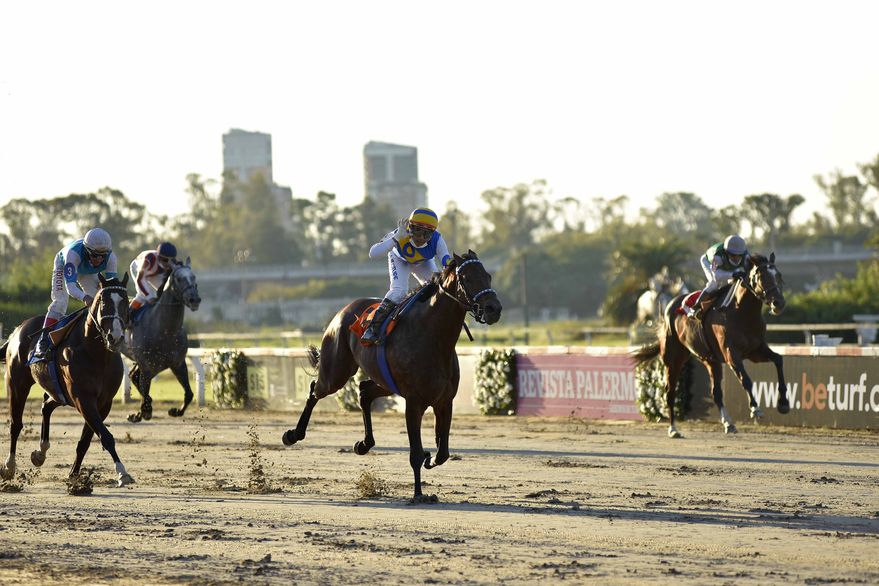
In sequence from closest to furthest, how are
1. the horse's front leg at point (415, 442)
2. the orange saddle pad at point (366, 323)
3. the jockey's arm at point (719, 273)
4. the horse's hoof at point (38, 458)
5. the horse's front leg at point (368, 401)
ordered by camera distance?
the horse's front leg at point (415, 442) < the orange saddle pad at point (366, 323) < the horse's front leg at point (368, 401) < the horse's hoof at point (38, 458) < the jockey's arm at point (719, 273)

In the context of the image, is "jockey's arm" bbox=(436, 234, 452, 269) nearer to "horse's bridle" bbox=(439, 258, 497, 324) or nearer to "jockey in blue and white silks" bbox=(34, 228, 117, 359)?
"horse's bridle" bbox=(439, 258, 497, 324)

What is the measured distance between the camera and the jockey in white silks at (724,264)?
18125 mm

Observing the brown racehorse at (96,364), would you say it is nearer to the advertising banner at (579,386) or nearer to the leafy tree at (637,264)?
the advertising banner at (579,386)

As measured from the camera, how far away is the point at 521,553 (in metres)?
8.49

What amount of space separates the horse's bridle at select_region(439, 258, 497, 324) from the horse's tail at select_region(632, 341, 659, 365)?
8.81 metres

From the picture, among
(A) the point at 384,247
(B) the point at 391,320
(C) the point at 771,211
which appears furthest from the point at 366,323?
(C) the point at 771,211

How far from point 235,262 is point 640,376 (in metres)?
142

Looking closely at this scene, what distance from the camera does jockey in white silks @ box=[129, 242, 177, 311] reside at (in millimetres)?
15570

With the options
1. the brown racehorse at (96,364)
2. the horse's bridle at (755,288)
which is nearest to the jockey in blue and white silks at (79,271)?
the brown racehorse at (96,364)

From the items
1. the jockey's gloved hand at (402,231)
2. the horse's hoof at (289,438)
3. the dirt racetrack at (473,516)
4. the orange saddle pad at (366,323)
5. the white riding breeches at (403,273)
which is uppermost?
the jockey's gloved hand at (402,231)

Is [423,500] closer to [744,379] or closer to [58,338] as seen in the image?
[58,338]

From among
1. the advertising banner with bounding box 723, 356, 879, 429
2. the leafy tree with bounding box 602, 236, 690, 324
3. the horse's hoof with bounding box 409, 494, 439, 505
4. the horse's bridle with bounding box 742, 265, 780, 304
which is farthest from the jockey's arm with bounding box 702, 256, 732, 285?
the leafy tree with bounding box 602, 236, 690, 324

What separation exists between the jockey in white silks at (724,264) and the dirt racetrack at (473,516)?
1.88 meters

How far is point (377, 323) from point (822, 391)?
8.65 meters
